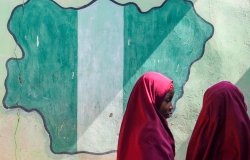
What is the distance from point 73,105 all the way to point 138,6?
3.48 feet

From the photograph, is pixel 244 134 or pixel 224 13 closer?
pixel 244 134

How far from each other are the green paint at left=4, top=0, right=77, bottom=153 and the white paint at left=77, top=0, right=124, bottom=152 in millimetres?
67

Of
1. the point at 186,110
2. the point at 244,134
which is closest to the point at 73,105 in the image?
the point at 186,110

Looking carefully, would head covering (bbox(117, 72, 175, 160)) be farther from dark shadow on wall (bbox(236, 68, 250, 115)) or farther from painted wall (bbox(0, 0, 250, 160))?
dark shadow on wall (bbox(236, 68, 250, 115))

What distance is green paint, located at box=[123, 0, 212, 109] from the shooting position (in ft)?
15.7

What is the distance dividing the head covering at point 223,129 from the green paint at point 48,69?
5.01 ft

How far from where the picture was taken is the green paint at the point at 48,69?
461 centimetres

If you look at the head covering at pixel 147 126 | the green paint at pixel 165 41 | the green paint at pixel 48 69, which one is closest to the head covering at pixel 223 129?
the head covering at pixel 147 126

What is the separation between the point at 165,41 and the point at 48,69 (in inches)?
42.7

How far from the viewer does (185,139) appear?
4.95 metres

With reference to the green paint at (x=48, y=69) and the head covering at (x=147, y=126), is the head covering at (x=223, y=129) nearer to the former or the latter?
the head covering at (x=147, y=126)

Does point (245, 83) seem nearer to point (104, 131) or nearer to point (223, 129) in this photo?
point (104, 131)

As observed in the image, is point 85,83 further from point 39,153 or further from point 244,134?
point 244,134

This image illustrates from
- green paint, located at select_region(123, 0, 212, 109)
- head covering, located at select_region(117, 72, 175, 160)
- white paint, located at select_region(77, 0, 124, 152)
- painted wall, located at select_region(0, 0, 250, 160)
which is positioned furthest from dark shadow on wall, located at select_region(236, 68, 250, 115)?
head covering, located at select_region(117, 72, 175, 160)
